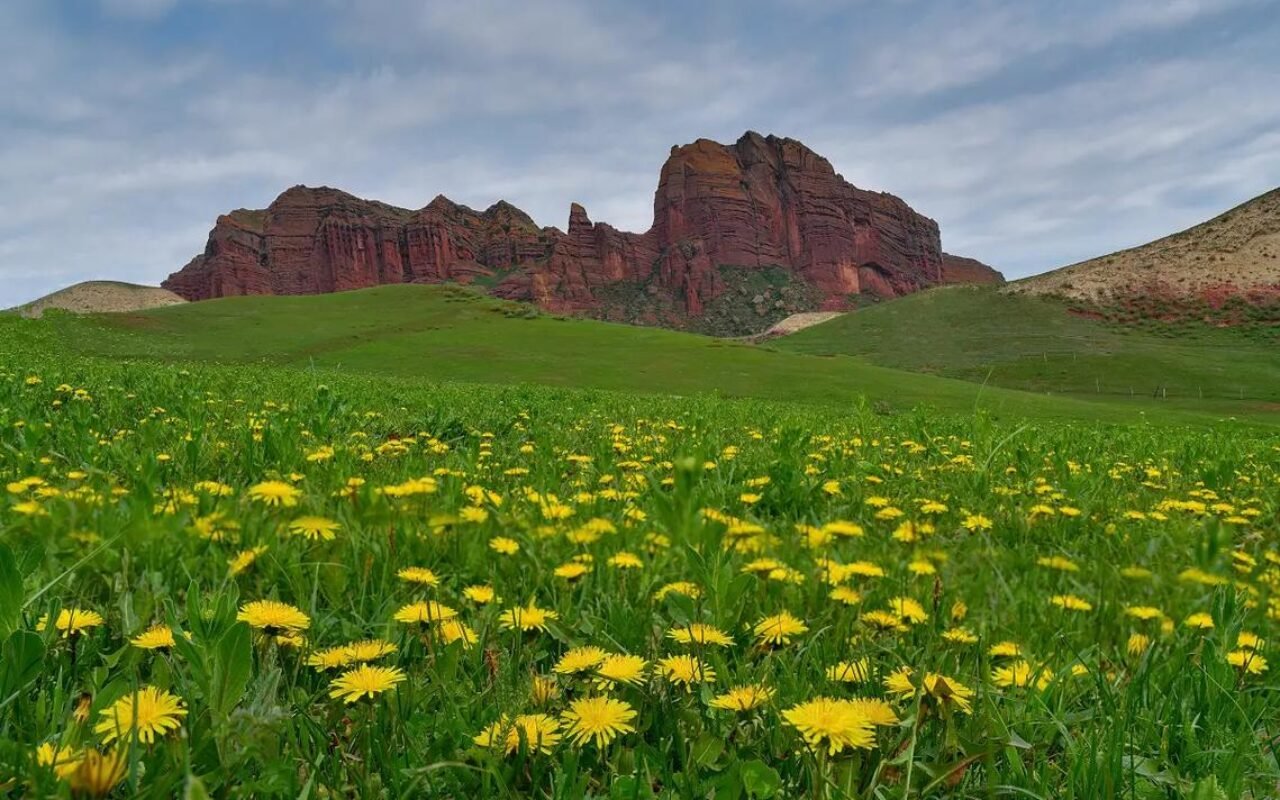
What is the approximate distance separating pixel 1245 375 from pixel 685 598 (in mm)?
76133

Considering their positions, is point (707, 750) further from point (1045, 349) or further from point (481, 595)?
point (1045, 349)

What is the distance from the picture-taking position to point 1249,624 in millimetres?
2406

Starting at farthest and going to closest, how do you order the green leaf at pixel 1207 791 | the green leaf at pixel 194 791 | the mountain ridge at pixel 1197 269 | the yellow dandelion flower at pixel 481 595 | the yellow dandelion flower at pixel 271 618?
1. the mountain ridge at pixel 1197 269
2. the yellow dandelion flower at pixel 481 595
3. the yellow dandelion flower at pixel 271 618
4. the green leaf at pixel 1207 791
5. the green leaf at pixel 194 791

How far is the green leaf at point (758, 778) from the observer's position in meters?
1.29

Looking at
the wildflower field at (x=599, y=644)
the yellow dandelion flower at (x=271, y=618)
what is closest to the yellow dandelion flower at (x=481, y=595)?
the wildflower field at (x=599, y=644)

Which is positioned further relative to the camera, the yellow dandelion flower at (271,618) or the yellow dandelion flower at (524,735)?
the yellow dandelion flower at (271,618)

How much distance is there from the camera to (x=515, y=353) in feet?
155

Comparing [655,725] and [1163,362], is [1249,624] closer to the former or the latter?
[655,725]

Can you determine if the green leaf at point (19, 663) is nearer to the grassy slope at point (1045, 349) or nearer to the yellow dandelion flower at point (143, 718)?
the yellow dandelion flower at point (143, 718)

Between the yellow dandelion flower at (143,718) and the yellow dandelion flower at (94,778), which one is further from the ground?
the yellow dandelion flower at (94,778)

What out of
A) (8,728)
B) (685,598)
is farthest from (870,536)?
(8,728)

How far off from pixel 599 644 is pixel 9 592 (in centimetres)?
135

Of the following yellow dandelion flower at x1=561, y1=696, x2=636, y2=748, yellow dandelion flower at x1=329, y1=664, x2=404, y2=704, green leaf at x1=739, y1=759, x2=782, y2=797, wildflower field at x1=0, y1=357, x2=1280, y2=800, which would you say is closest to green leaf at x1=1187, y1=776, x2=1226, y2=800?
wildflower field at x1=0, y1=357, x2=1280, y2=800

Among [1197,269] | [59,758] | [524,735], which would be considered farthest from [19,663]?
[1197,269]
